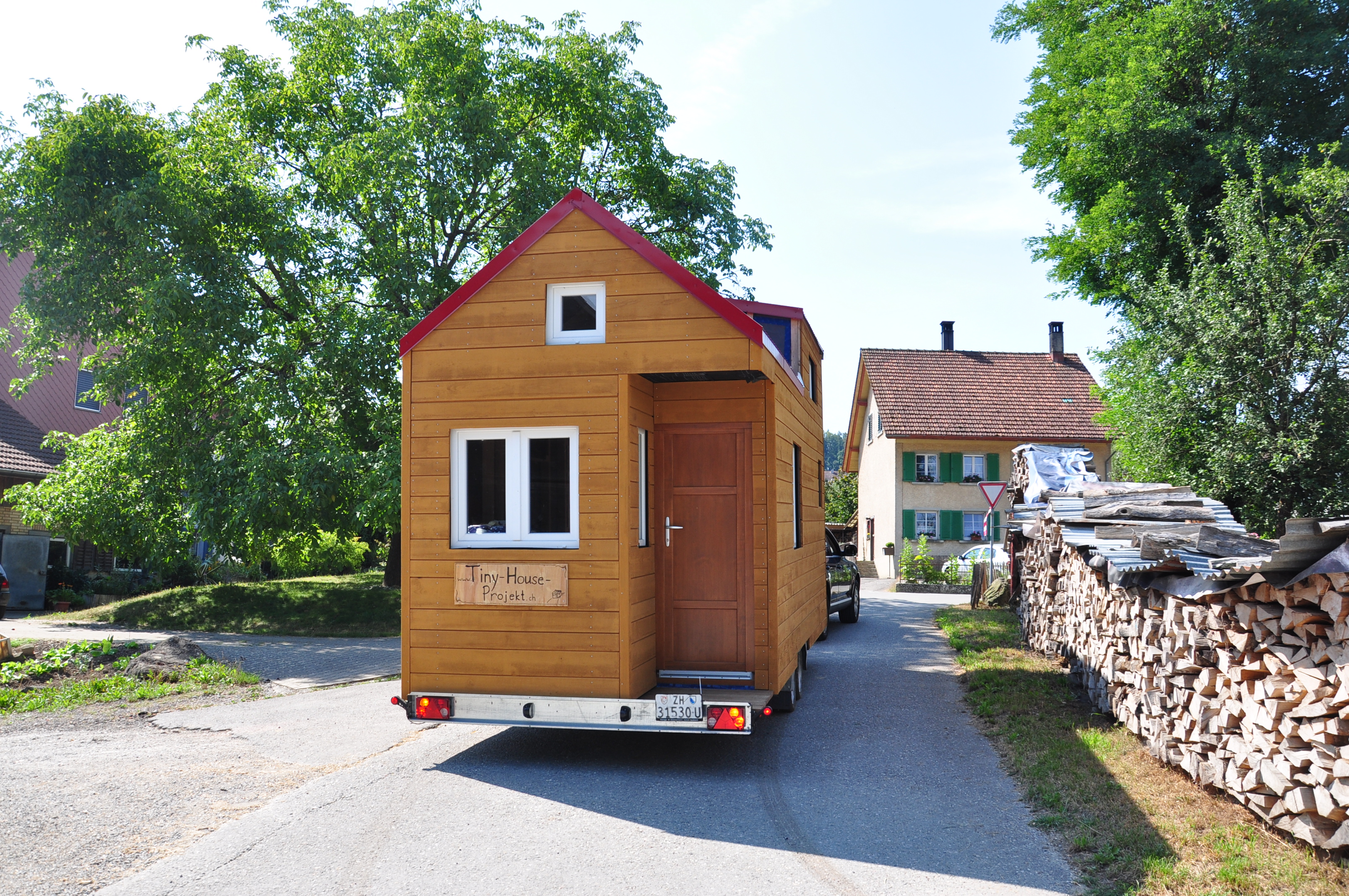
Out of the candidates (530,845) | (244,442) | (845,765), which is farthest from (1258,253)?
(244,442)

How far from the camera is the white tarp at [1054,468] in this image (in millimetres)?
16688

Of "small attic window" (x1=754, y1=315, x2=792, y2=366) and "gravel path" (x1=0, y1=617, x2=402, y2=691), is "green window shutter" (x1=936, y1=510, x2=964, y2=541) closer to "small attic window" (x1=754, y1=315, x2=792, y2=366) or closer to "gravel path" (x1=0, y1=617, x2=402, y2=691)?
"gravel path" (x1=0, y1=617, x2=402, y2=691)

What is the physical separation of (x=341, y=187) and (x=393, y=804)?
14551mm

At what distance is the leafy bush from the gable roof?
5.73m

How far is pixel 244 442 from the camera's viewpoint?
17.8m

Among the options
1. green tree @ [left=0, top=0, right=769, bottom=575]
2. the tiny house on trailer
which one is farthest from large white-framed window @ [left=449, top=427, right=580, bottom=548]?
green tree @ [left=0, top=0, right=769, bottom=575]

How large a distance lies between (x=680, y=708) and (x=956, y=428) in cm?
3173

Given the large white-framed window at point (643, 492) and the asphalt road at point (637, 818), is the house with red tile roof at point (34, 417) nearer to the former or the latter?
the asphalt road at point (637, 818)

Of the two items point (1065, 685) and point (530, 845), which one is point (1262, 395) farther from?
point (530, 845)

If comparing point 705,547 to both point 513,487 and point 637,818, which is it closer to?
point 513,487

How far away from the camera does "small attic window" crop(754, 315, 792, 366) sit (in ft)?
31.7

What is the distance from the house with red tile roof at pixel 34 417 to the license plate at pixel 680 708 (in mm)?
19005

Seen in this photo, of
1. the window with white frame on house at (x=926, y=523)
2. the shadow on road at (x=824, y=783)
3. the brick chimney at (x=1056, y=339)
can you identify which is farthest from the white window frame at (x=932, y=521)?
the shadow on road at (x=824, y=783)

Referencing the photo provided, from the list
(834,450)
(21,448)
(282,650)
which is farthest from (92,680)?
(834,450)
